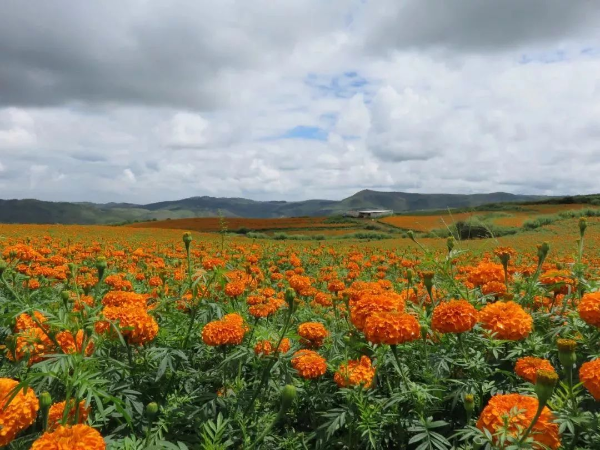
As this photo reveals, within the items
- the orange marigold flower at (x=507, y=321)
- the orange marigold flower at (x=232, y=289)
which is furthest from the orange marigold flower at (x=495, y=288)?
the orange marigold flower at (x=232, y=289)

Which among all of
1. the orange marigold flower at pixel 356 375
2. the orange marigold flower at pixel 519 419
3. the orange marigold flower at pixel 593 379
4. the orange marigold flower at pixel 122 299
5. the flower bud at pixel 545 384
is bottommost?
the orange marigold flower at pixel 356 375

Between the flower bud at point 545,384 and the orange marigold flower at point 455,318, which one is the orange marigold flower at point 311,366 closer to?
the orange marigold flower at point 455,318

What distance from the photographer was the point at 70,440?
4.58 feet

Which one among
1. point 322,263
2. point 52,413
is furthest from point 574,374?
point 322,263

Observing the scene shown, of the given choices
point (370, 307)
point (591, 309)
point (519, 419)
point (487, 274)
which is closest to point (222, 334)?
point (370, 307)

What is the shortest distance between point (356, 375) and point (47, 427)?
145cm

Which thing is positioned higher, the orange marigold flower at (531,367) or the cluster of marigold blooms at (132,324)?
the cluster of marigold blooms at (132,324)

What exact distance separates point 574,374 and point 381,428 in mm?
1142

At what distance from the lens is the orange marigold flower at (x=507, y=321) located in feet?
7.18

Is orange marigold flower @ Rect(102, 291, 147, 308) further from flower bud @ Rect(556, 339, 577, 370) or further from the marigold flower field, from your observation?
flower bud @ Rect(556, 339, 577, 370)

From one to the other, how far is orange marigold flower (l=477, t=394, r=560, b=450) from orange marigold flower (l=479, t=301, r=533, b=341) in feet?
2.00

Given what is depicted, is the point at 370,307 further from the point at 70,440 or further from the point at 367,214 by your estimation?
the point at 367,214

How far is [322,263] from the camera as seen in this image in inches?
397

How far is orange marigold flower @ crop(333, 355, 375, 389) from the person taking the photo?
84.7 inches
